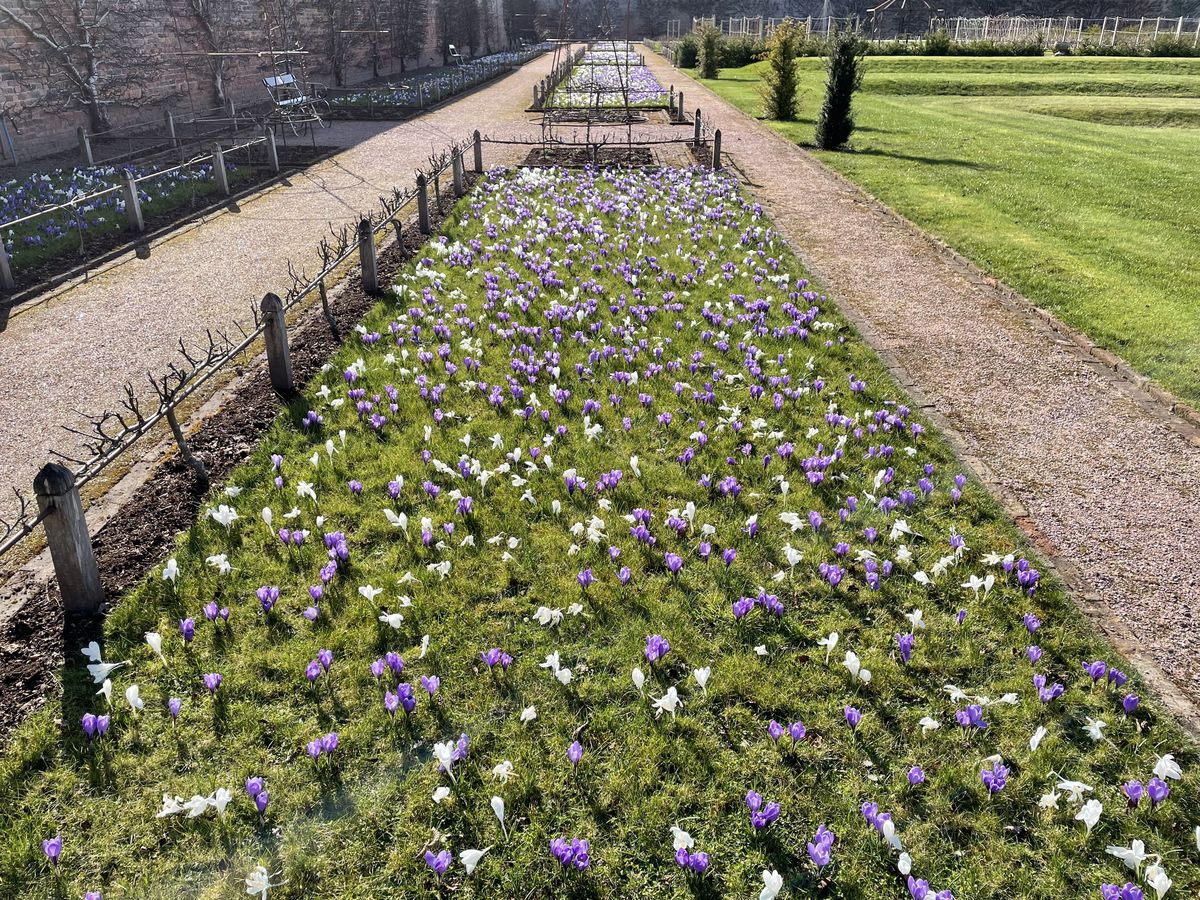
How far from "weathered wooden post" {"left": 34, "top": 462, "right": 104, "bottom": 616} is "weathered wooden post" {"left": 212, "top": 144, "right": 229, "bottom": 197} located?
41.2ft

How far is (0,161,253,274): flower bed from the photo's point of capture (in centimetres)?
1124

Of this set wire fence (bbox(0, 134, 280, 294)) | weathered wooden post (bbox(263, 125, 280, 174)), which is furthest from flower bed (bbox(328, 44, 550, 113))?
wire fence (bbox(0, 134, 280, 294))

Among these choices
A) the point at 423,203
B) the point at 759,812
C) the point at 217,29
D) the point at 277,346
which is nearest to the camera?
the point at 759,812

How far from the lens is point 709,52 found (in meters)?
40.3

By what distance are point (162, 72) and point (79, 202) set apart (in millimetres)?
14085

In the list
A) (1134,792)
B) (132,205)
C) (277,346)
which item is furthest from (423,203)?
(1134,792)

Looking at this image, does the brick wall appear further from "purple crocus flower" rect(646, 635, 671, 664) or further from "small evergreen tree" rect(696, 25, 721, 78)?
"purple crocus flower" rect(646, 635, 671, 664)

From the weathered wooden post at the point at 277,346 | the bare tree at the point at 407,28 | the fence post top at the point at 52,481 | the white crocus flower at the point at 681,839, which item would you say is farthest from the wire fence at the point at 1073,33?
the white crocus flower at the point at 681,839

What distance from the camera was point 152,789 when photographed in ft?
11.1

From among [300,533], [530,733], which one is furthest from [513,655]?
[300,533]

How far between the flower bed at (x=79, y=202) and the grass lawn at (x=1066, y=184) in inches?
524

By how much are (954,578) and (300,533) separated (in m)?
4.06

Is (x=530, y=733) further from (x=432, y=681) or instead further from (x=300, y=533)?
(x=300, y=533)

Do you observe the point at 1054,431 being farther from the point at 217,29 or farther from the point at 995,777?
the point at 217,29
